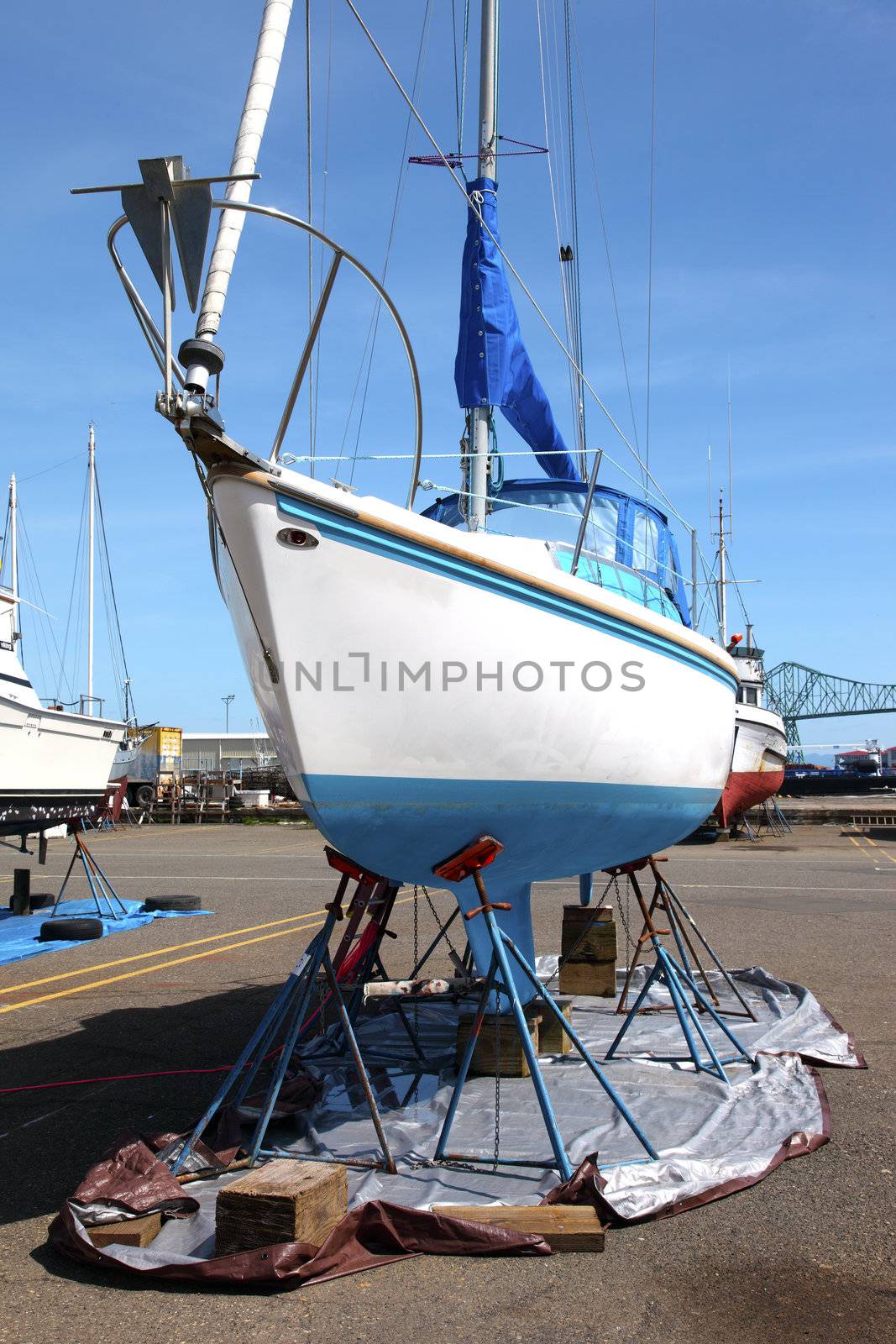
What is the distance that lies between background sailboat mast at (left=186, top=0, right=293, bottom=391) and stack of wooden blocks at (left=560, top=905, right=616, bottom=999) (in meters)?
5.12

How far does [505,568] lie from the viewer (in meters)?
4.32

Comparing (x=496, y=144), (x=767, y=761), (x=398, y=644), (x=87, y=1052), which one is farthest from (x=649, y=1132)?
(x=767, y=761)

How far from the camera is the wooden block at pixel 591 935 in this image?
747cm

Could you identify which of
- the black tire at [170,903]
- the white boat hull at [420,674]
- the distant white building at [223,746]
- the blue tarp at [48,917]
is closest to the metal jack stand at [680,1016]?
the white boat hull at [420,674]

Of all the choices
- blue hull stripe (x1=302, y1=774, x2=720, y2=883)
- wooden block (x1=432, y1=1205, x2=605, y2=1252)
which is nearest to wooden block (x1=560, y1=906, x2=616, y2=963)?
blue hull stripe (x1=302, y1=774, x2=720, y2=883)

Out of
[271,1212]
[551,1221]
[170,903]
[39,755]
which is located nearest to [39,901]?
[39,755]

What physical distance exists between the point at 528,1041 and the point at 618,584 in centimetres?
251

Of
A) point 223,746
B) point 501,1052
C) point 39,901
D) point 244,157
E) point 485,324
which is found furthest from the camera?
point 223,746

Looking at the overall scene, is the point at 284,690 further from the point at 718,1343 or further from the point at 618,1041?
the point at 618,1041

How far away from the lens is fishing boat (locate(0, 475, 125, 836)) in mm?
13164

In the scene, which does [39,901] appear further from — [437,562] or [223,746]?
[223,746]

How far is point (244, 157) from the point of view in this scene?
393 cm

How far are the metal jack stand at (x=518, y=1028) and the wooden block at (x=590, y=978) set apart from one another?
9.61 feet

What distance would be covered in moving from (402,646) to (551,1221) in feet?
7.33
